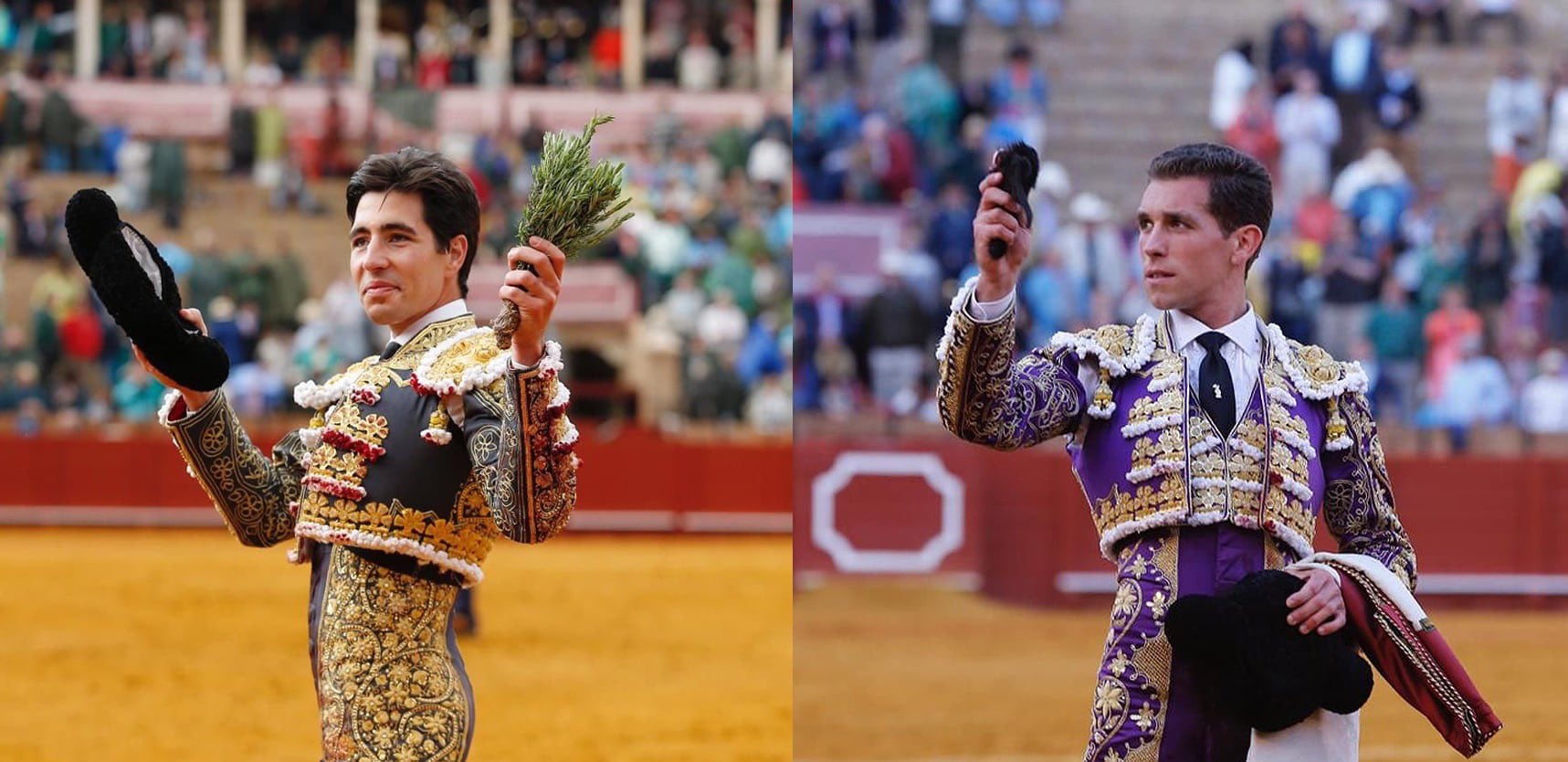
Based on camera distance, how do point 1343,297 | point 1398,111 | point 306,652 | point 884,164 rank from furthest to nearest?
point 1398,111 → point 884,164 → point 1343,297 → point 306,652

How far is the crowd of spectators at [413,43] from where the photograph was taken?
22.1 m

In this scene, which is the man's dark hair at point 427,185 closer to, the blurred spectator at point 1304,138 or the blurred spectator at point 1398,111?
the blurred spectator at point 1304,138

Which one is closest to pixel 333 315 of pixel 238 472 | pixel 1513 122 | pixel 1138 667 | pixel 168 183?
pixel 168 183

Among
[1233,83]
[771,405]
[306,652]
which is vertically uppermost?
[1233,83]

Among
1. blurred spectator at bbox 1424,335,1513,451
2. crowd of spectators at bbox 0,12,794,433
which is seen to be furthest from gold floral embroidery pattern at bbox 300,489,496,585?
crowd of spectators at bbox 0,12,794,433

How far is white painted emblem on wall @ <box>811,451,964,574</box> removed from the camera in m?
12.6

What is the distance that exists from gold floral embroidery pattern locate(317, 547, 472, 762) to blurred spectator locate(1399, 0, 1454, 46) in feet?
54.5

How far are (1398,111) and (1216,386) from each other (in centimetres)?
1427

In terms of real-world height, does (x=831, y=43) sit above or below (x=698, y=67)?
A: below

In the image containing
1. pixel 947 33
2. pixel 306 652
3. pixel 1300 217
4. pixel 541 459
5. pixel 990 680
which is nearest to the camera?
pixel 541 459

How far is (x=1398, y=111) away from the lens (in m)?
16.6

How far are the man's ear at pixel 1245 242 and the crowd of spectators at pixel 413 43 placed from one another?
19.1 m

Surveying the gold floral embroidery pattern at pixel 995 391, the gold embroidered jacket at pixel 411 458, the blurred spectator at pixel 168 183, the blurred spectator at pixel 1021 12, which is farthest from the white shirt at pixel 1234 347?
the blurred spectator at pixel 168 183

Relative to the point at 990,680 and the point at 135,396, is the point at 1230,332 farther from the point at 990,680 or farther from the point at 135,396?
the point at 135,396
